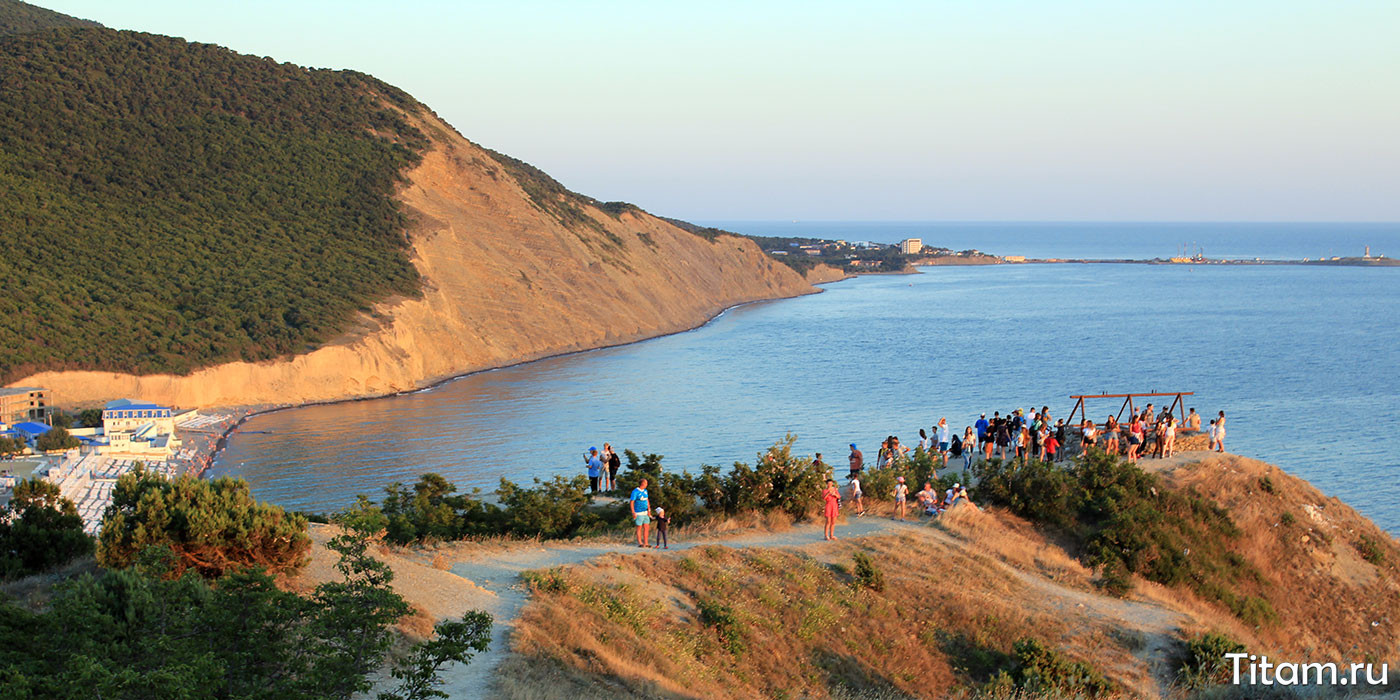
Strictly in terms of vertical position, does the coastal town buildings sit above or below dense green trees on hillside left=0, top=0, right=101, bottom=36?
below

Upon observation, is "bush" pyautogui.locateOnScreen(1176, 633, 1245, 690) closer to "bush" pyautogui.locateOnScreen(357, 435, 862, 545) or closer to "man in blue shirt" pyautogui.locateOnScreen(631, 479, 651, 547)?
"bush" pyautogui.locateOnScreen(357, 435, 862, 545)

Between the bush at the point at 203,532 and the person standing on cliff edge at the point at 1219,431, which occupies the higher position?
the bush at the point at 203,532

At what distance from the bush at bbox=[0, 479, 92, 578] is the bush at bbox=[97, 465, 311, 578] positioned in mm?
2879

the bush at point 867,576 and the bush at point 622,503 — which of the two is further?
the bush at point 622,503

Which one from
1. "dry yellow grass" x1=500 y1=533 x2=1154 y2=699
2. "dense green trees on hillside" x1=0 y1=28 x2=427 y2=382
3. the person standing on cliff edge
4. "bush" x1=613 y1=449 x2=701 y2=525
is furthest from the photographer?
"dense green trees on hillside" x1=0 y1=28 x2=427 y2=382

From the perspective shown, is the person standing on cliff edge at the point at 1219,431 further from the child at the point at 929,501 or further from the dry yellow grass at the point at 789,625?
the dry yellow grass at the point at 789,625

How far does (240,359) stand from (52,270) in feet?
38.7

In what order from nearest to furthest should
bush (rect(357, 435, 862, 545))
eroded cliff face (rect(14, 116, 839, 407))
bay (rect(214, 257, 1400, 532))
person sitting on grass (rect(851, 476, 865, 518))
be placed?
bush (rect(357, 435, 862, 545)) → person sitting on grass (rect(851, 476, 865, 518)) → bay (rect(214, 257, 1400, 532)) → eroded cliff face (rect(14, 116, 839, 407))

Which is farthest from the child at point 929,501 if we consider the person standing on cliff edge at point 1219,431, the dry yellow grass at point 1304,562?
the person standing on cliff edge at point 1219,431

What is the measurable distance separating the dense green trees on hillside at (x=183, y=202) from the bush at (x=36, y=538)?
3670cm

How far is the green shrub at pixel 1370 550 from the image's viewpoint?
2405 cm

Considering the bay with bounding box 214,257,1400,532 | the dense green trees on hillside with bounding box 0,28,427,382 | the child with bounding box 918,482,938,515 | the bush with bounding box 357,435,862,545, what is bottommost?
the bay with bounding box 214,257,1400,532

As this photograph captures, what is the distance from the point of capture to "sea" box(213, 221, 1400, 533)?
39250mm

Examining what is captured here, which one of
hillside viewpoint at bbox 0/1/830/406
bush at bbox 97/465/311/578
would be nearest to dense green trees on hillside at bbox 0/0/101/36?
hillside viewpoint at bbox 0/1/830/406
